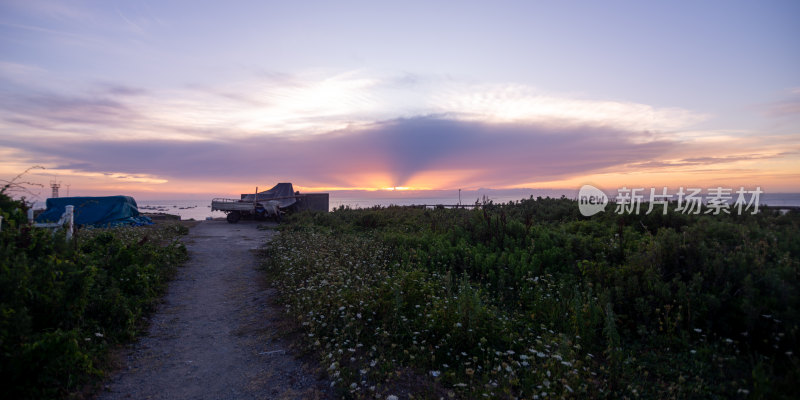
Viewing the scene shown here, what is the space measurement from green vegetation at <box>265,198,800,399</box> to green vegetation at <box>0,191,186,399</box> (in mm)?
2619

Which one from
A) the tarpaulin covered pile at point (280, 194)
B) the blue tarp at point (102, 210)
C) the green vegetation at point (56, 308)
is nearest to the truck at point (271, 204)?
the tarpaulin covered pile at point (280, 194)

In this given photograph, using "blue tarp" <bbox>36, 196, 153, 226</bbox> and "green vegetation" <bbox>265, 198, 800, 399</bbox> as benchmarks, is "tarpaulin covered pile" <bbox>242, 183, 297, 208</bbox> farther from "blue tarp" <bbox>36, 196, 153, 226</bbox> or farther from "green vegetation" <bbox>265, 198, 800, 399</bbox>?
"green vegetation" <bbox>265, 198, 800, 399</bbox>

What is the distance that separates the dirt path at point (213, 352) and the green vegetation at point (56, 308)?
15.8 inches

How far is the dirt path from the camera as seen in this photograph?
4.80 meters

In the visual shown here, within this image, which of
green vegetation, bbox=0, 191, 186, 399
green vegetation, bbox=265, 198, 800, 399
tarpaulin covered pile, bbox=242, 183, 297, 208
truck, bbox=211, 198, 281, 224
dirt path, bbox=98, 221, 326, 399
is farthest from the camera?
tarpaulin covered pile, bbox=242, 183, 297, 208

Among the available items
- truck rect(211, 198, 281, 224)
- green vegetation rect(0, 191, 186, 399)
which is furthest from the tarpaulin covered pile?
green vegetation rect(0, 191, 186, 399)

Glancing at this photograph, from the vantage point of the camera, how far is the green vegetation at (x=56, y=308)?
4.23 meters

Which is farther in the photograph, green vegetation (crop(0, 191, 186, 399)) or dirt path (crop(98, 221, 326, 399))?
dirt path (crop(98, 221, 326, 399))

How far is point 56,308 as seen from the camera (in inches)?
209

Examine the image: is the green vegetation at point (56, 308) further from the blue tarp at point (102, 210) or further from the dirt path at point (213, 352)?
the blue tarp at point (102, 210)

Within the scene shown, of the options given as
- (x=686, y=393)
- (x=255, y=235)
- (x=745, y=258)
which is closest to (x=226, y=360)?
(x=686, y=393)

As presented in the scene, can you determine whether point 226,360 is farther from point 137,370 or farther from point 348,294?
point 348,294

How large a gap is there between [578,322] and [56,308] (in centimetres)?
701

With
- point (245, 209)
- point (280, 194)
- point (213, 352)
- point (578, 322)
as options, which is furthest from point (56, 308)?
→ point (280, 194)
